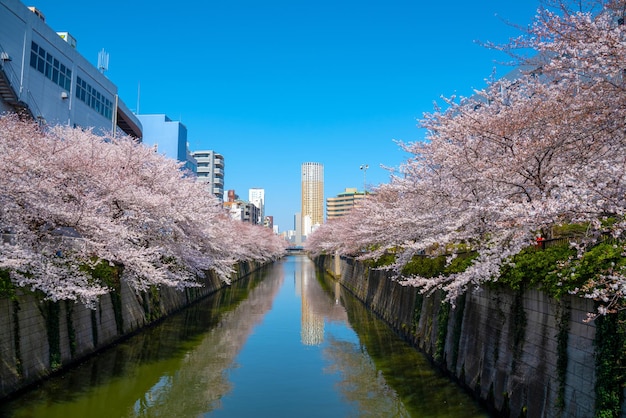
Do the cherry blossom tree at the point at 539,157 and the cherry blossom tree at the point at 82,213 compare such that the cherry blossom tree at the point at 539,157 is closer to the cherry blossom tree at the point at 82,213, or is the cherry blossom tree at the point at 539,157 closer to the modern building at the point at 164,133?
the cherry blossom tree at the point at 82,213

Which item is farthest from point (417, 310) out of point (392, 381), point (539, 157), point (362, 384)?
point (539, 157)

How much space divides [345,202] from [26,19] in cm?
15593

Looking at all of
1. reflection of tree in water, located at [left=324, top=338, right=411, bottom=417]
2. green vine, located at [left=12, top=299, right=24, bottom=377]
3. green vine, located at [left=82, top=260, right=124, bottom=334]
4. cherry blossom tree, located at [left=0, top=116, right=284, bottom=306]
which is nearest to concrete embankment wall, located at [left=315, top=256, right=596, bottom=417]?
reflection of tree in water, located at [left=324, top=338, right=411, bottom=417]

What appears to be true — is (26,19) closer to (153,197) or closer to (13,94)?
(13,94)

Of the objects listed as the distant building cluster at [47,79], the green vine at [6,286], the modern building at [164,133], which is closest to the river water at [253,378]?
the green vine at [6,286]

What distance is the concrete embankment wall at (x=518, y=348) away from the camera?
954 cm

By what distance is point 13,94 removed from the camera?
25.3 meters

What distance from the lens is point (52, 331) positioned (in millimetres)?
16234

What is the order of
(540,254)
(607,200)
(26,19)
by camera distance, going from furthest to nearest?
(26,19) < (540,254) < (607,200)

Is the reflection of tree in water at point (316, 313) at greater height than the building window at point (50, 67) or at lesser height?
lesser

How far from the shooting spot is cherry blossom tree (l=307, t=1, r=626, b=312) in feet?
25.2

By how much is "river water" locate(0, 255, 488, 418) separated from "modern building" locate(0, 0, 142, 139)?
47.0ft

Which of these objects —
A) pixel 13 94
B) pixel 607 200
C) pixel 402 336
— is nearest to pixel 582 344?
pixel 607 200

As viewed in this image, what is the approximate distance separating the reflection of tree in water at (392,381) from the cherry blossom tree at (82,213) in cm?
903
